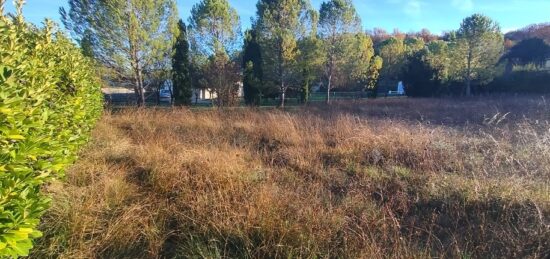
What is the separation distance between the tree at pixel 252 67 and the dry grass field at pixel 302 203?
18772mm

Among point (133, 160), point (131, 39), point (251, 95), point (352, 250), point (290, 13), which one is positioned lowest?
point (352, 250)

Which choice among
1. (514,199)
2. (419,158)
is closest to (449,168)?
(419,158)

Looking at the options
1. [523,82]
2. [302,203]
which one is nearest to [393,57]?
[523,82]

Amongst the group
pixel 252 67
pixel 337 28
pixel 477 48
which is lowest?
pixel 252 67

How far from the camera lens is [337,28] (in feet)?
81.8

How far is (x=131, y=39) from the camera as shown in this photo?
16578 mm

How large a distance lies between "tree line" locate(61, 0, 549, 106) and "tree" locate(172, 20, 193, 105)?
0.23 feet

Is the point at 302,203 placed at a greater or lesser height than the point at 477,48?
lesser

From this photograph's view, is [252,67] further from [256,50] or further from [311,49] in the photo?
[311,49]

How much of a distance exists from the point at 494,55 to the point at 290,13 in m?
18.0

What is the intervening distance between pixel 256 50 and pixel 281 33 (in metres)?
4.18

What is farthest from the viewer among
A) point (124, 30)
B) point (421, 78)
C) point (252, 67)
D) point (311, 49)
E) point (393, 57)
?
point (393, 57)

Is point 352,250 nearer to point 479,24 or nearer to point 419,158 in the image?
point 419,158

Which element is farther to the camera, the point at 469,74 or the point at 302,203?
the point at 469,74
